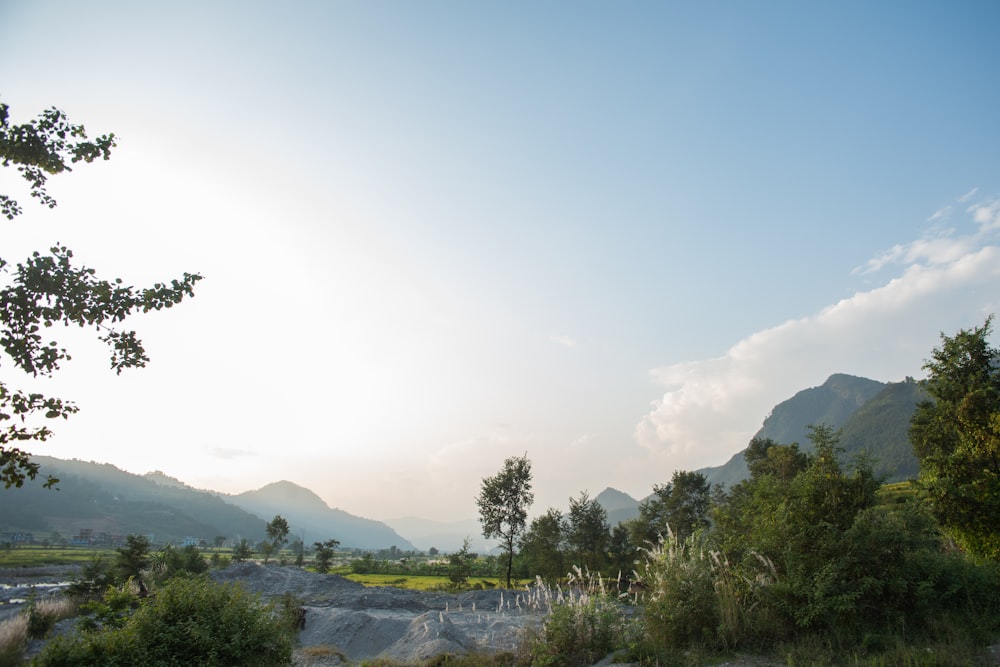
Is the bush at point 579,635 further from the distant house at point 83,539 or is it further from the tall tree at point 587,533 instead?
the distant house at point 83,539

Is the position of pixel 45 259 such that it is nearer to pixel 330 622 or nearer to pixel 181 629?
pixel 181 629

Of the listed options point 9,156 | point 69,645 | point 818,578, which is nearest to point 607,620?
point 818,578

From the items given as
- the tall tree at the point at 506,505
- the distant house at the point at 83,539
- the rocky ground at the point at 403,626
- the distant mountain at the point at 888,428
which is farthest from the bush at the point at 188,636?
the distant house at the point at 83,539

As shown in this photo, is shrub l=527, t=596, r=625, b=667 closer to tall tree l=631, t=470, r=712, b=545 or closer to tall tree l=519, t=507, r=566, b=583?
tall tree l=519, t=507, r=566, b=583

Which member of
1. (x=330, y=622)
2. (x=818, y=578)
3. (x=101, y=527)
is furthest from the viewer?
(x=101, y=527)

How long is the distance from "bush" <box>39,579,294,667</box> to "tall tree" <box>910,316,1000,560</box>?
15954 millimetres

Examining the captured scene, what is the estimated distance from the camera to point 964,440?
13680 mm

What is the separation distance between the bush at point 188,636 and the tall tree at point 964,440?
15954mm

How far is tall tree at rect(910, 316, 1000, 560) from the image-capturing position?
1270cm

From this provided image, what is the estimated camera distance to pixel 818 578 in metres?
8.28

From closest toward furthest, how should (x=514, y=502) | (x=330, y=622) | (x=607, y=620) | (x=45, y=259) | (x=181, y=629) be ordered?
(x=45, y=259), (x=181, y=629), (x=607, y=620), (x=330, y=622), (x=514, y=502)

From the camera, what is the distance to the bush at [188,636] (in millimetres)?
6426

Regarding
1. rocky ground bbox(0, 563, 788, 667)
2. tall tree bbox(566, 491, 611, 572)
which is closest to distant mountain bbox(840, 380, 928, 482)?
tall tree bbox(566, 491, 611, 572)

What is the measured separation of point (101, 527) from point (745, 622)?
212m
